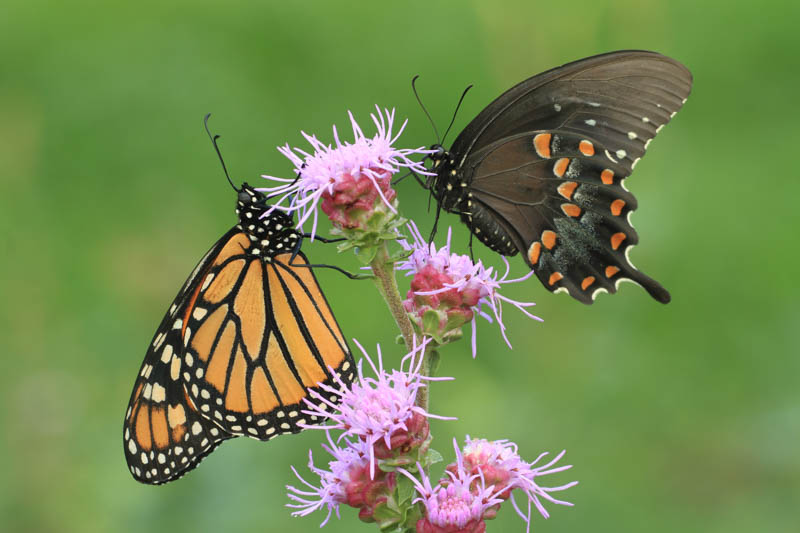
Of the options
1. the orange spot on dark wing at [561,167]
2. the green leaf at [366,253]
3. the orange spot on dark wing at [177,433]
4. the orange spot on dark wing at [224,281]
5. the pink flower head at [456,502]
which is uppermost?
the orange spot on dark wing at [561,167]

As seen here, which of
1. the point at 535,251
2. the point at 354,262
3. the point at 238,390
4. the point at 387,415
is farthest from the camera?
the point at 354,262

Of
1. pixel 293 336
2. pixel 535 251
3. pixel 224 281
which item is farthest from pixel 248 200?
pixel 535 251

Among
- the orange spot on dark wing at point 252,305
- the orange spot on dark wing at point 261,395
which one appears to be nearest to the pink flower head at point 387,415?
the orange spot on dark wing at point 261,395

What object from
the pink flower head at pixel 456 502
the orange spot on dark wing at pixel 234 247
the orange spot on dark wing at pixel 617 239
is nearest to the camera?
the pink flower head at pixel 456 502

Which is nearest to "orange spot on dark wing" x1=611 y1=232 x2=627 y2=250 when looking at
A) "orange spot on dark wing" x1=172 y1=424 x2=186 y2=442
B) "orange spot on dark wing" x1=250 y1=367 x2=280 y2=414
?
"orange spot on dark wing" x1=250 y1=367 x2=280 y2=414

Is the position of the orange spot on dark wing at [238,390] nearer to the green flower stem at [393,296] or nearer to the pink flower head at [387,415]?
the pink flower head at [387,415]

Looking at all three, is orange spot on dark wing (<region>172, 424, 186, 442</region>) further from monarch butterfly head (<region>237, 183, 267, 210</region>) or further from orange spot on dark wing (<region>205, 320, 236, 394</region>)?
monarch butterfly head (<region>237, 183, 267, 210</region>)

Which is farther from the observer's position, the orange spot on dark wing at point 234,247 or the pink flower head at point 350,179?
the orange spot on dark wing at point 234,247

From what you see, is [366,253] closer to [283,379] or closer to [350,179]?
[350,179]
